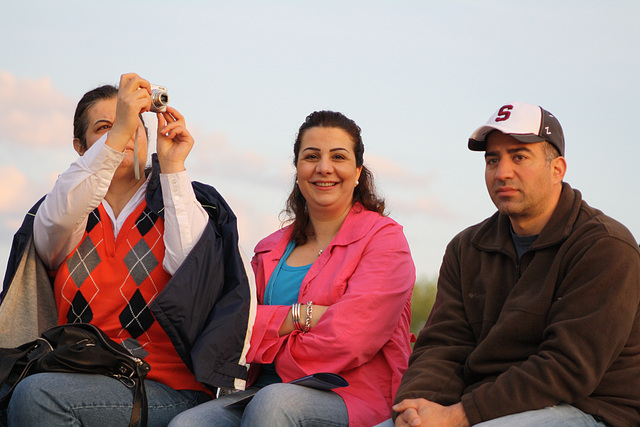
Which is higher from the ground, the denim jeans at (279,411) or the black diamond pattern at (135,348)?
the black diamond pattern at (135,348)

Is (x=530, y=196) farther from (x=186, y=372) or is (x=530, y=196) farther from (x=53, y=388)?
(x=53, y=388)

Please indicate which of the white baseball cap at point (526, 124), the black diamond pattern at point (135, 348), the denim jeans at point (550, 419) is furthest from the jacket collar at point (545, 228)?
the black diamond pattern at point (135, 348)

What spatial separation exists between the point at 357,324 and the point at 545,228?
36.3 inches

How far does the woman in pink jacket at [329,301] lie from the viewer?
10.5ft

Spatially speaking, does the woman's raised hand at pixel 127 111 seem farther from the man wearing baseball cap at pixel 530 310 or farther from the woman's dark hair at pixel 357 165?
the man wearing baseball cap at pixel 530 310

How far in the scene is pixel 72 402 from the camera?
2.97m

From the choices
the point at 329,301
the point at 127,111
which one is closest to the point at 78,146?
the point at 127,111

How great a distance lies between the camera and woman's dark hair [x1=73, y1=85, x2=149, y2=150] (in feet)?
12.1

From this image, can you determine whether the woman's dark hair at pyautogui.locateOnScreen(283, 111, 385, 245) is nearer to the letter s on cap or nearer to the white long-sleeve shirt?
the white long-sleeve shirt

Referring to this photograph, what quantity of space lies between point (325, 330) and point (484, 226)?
32.6 inches

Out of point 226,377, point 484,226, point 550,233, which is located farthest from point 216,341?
point 550,233

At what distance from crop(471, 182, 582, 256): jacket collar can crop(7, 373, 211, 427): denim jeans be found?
1.55 metres

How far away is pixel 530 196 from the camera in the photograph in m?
2.97

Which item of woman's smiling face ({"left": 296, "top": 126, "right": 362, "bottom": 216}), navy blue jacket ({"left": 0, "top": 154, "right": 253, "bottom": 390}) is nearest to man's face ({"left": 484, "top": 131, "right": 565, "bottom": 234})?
woman's smiling face ({"left": 296, "top": 126, "right": 362, "bottom": 216})
